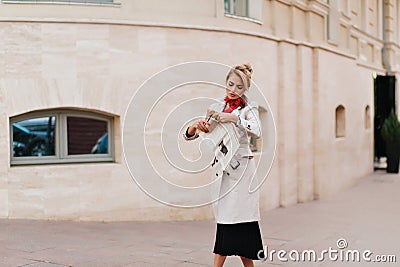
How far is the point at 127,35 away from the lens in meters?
8.62

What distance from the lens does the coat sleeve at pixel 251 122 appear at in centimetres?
482

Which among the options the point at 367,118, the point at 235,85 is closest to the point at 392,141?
the point at 367,118

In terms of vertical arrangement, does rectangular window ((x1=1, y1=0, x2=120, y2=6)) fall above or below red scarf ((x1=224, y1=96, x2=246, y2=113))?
above

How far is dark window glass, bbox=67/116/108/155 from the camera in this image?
8.62 meters

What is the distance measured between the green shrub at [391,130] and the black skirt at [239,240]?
43.5ft

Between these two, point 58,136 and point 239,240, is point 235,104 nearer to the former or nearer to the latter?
point 239,240

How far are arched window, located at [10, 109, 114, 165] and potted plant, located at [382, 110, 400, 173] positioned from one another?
10.9 meters

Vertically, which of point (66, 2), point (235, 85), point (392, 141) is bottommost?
point (392, 141)

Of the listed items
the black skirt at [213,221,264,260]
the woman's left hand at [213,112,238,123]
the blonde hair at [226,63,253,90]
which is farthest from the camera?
the black skirt at [213,221,264,260]

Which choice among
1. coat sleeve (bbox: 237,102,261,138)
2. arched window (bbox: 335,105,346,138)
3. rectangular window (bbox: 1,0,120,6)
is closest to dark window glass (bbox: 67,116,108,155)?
rectangular window (bbox: 1,0,120,6)

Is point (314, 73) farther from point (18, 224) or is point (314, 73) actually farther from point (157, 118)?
point (18, 224)

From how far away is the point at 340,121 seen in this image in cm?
1454

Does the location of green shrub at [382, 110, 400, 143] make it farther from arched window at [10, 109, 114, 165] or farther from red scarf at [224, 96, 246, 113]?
red scarf at [224, 96, 246, 113]

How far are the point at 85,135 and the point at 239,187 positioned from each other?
4.16 m
